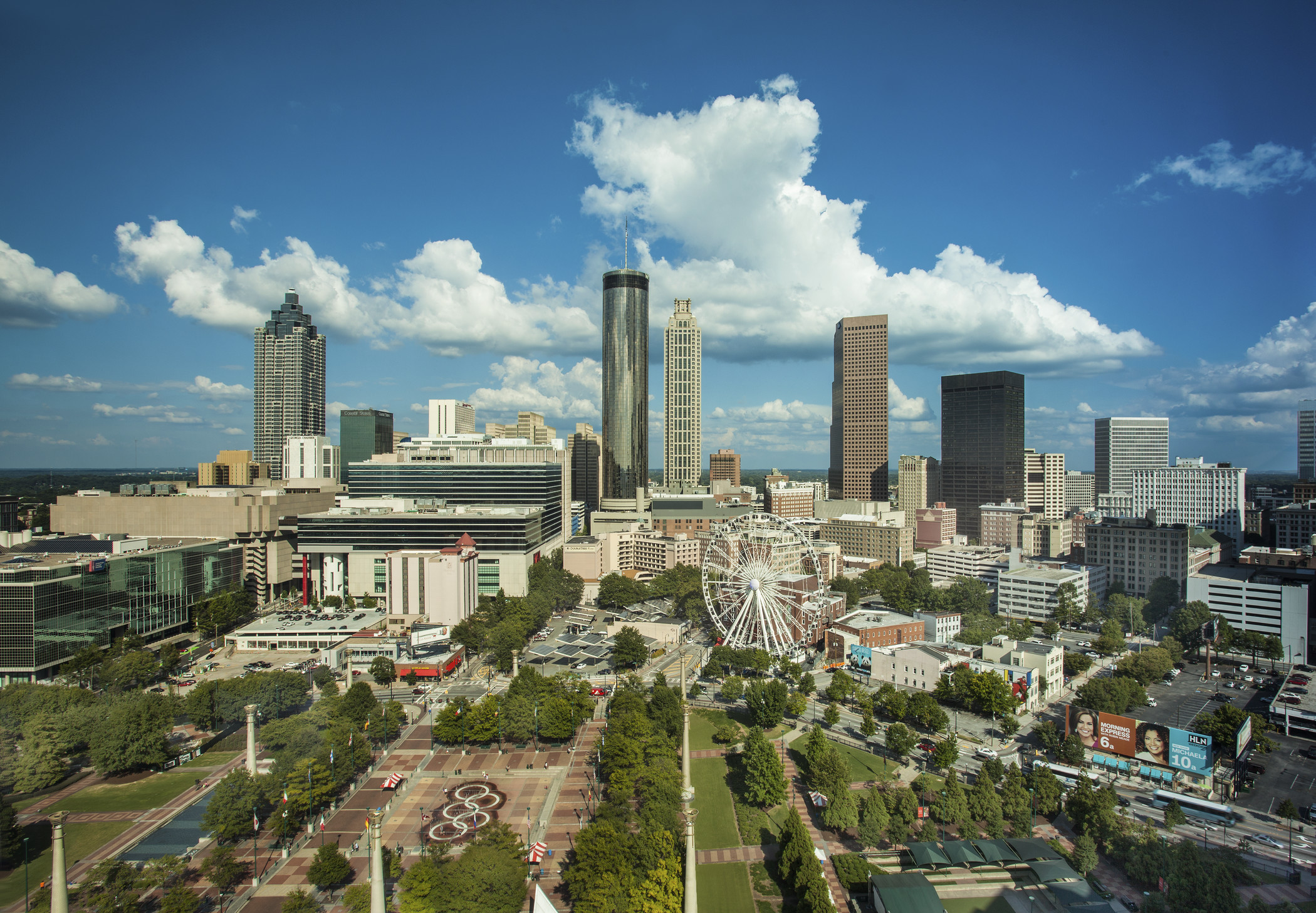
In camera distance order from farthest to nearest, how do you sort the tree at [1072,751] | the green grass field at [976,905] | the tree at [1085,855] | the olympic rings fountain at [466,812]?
the tree at [1072,751] < the olympic rings fountain at [466,812] < the tree at [1085,855] < the green grass field at [976,905]

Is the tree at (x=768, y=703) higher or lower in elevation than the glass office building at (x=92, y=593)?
lower

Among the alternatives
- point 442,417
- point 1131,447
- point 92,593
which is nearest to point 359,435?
point 442,417

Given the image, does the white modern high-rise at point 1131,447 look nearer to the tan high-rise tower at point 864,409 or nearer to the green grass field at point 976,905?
the tan high-rise tower at point 864,409

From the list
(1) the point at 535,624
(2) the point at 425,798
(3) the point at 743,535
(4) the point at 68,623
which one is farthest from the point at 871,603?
(4) the point at 68,623

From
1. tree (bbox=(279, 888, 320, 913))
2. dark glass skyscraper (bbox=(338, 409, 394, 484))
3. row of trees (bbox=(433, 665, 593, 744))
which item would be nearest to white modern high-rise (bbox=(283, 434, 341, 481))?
dark glass skyscraper (bbox=(338, 409, 394, 484))

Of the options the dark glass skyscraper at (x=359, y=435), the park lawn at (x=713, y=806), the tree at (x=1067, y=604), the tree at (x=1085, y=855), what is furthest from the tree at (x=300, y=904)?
the dark glass skyscraper at (x=359, y=435)

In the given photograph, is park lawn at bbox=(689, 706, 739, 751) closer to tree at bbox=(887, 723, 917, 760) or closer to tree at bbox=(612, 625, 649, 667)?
tree at bbox=(612, 625, 649, 667)
